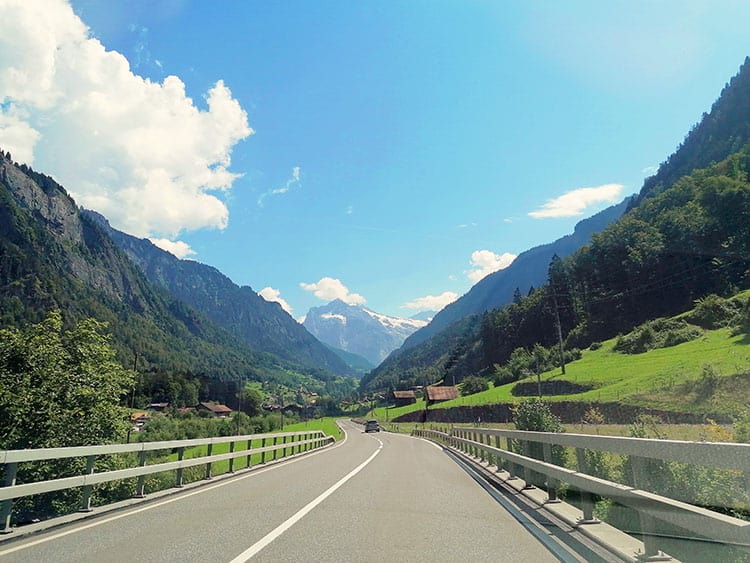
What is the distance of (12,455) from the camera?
6.71m

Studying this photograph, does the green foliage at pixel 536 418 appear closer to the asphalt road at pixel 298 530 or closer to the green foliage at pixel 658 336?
the asphalt road at pixel 298 530

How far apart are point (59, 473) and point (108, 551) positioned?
14.2 m

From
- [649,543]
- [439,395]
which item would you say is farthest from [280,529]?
[439,395]

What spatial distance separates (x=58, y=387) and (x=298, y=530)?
17818 millimetres

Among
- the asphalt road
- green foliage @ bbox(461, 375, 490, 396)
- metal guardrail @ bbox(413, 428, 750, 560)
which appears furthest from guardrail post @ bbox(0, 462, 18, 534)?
green foliage @ bbox(461, 375, 490, 396)

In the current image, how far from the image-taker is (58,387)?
21.0 meters

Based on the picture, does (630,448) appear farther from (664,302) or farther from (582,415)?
(664,302)

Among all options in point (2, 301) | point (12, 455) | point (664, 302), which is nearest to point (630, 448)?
point (12, 455)

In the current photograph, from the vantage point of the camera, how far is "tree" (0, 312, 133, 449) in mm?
19312

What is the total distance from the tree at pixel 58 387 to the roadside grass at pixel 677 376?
2623 centimetres

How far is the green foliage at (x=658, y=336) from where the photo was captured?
222ft

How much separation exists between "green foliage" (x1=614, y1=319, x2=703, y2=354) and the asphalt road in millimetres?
67217

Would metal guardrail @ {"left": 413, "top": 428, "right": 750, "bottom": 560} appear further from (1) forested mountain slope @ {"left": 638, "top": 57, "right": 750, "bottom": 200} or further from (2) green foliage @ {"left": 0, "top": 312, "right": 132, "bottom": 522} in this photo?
(1) forested mountain slope @ {"left": 638, "top": 57, "right": 750, "bottom": 200}

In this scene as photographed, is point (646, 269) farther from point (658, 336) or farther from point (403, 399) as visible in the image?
point (403, 399)
